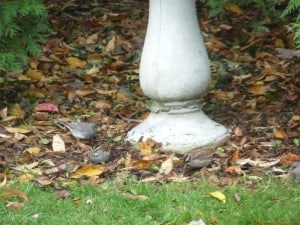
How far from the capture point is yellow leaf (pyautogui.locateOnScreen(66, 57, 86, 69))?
780 cm

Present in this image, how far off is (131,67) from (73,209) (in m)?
2.98

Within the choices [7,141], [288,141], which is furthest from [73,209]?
[288,141]

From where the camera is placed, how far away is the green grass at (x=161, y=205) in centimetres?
481

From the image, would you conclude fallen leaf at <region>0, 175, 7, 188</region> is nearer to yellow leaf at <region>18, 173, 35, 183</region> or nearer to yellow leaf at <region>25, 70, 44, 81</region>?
yellow leaf at <region>18, 173, 35, 183</region>

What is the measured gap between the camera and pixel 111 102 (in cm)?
689

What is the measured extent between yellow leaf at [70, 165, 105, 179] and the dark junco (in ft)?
1.77

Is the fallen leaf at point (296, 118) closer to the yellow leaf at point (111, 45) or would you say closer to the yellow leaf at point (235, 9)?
the yellow leaf at point (111, 45)

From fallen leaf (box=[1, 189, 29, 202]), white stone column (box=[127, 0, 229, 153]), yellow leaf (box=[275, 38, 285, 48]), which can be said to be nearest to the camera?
fallen leaf (box=[1, 189, 29, 202])

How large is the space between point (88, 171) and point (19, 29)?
4.54 feet

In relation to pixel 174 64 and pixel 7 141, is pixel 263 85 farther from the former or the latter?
pixel 7 141

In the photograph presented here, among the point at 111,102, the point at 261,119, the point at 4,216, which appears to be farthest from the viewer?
the point at 111,102

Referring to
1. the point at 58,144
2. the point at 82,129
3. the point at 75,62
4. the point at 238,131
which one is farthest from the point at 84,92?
the point at 238,131

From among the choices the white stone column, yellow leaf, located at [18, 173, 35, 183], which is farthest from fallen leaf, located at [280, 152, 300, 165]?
yellow leaf, located at [18, 173, 35, 183]

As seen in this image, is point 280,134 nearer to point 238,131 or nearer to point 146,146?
point 238,131
